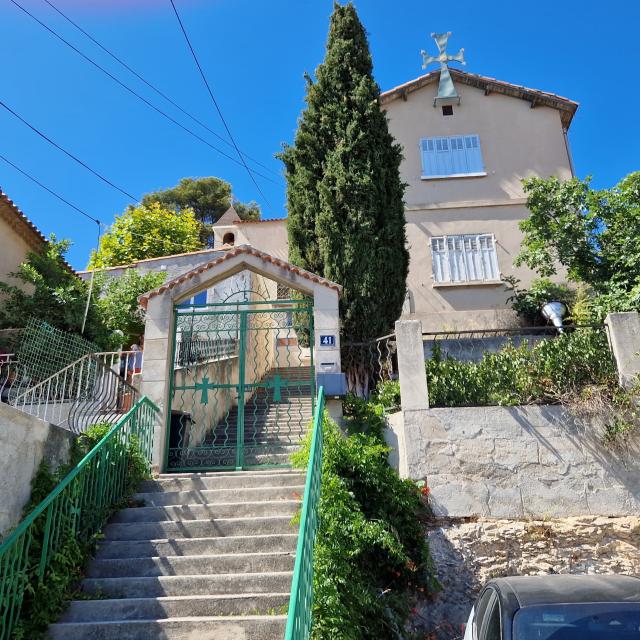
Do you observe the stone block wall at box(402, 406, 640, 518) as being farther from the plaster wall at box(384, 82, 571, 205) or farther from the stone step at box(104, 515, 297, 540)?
the plaster wall at box(384, 82, 571, 205)

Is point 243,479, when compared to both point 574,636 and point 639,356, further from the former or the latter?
point 639,356

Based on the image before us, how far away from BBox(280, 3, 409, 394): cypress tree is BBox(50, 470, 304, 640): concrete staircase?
10.7 feet

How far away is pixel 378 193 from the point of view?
10.6m

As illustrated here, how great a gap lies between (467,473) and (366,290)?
4080 millimetres

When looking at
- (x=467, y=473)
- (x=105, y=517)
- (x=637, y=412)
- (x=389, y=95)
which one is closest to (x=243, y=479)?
(x=105, y=517)

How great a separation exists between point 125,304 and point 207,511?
9.25 meters

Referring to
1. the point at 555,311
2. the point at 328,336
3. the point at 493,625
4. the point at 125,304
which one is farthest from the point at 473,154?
the point at 493,625

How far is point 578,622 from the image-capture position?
3.50m

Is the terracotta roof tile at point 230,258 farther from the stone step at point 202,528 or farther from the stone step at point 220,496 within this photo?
the stone step at point 202,528

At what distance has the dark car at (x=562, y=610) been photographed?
3.44 metres

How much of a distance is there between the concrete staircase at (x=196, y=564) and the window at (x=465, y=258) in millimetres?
8819

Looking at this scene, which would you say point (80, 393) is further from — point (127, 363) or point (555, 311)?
point (555, 311)

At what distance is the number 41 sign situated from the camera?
811 centimetres

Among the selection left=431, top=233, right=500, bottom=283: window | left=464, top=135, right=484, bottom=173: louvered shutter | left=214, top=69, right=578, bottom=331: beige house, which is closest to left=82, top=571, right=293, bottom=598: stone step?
left=214, top=69, right=578, bottom=331: beige house
